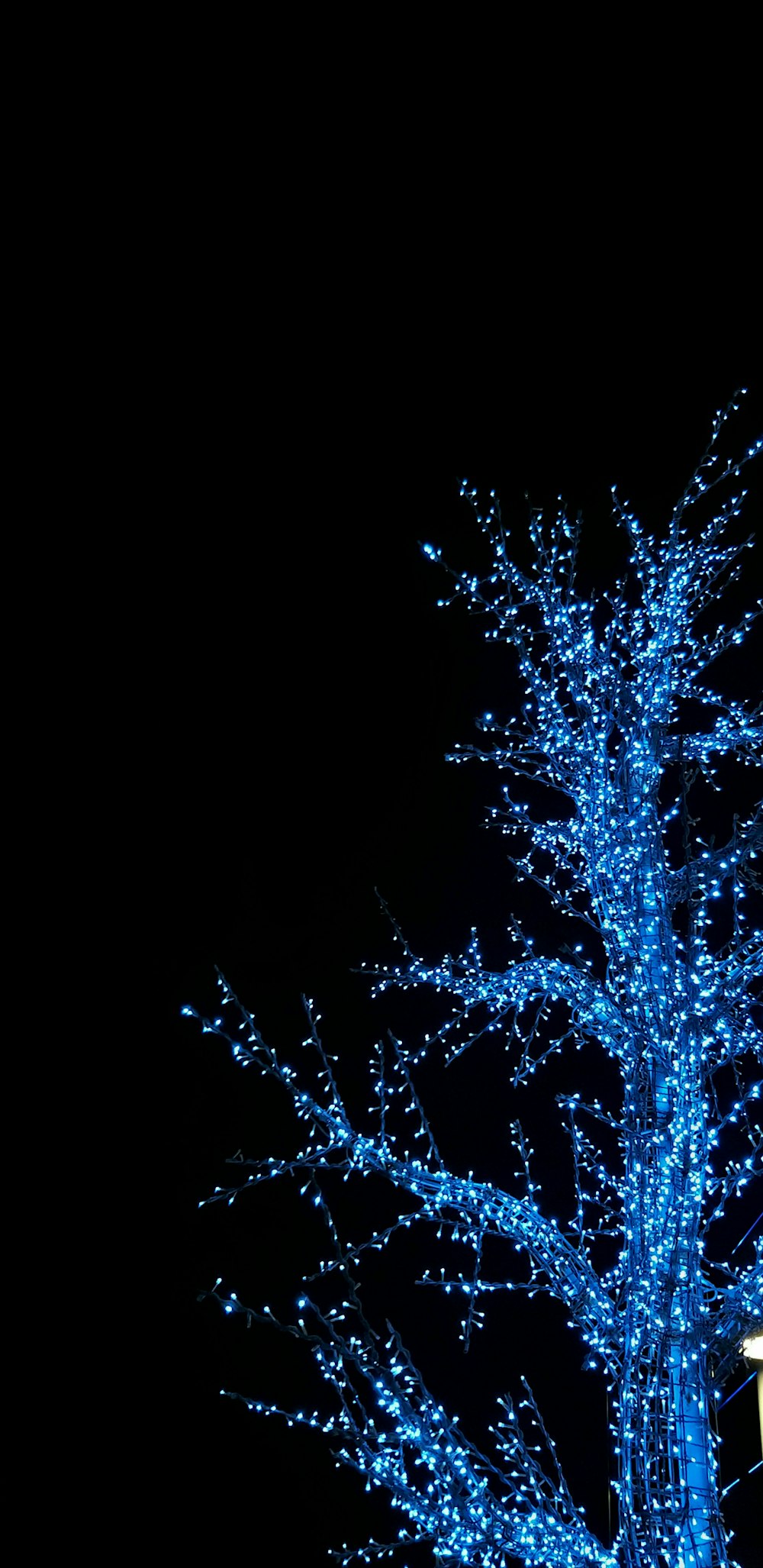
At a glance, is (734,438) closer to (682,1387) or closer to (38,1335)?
(682,1387)

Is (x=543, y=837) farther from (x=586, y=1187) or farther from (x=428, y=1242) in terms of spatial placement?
(x=586, y=1187)

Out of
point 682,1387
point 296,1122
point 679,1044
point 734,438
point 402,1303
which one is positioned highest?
point 734,438

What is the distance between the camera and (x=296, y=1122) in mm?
7039

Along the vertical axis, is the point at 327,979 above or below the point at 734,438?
below

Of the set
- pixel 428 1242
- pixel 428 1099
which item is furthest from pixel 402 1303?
pixel 428 1099

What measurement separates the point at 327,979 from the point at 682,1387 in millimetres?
4920

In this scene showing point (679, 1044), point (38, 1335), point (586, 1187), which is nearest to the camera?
point (679, 1044)

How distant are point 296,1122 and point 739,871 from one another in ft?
14.1

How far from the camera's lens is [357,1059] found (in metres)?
7.14

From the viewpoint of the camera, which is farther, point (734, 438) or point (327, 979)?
point (327, 979)

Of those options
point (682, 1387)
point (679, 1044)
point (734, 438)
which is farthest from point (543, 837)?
point (734, 438)

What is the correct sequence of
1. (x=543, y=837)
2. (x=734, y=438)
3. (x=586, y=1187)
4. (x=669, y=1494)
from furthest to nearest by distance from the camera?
(x=586, y=1187) → (x=734, y=438) → (x=543, y=837) → (x=669, y=1494)

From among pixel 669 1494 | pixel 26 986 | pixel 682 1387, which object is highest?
pixel 26 986

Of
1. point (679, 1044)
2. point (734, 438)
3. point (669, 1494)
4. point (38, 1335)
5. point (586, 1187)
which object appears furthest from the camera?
point (586, 1187)
